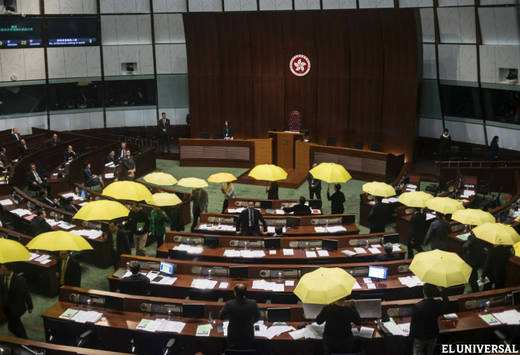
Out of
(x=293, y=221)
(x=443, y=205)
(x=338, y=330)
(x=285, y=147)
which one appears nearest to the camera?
(x=338, y=330)

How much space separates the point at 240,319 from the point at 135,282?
2501mm

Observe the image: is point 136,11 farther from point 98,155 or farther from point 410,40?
point 410,40

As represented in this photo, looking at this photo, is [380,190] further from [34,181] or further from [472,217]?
[34,181]

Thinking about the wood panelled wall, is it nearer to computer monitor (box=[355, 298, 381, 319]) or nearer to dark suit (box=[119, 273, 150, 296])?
computer monitor (box=[355, 298, 381, 319])

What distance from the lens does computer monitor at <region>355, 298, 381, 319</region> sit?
729 cm

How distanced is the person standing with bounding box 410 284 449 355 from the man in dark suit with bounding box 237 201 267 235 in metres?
4.65

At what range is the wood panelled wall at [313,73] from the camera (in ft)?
60.3

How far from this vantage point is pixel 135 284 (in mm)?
8258

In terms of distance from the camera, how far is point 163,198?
436 inches

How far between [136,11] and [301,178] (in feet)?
34.7

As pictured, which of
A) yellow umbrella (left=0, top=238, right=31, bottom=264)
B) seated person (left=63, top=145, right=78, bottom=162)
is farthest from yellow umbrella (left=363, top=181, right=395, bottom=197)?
seated person (left=63, top=145, right=78, bottom=162)

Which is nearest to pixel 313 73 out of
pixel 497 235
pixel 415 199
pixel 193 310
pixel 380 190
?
pixel 380 190

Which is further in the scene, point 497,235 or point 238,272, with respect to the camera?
point 238,272

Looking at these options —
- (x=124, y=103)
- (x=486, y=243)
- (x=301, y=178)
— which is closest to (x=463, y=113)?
(x=301, y=178)
